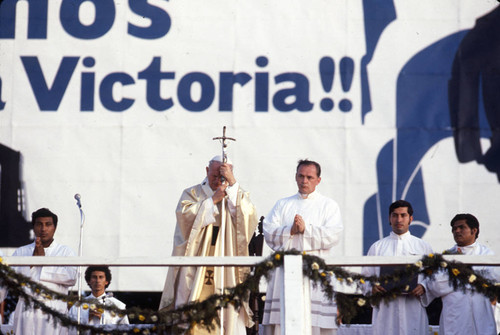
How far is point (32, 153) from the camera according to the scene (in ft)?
29.3

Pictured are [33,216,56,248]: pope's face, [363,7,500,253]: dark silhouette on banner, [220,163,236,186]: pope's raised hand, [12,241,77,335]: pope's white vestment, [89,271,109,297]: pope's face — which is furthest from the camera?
[363,7,500,253]: dark silhouette on banner

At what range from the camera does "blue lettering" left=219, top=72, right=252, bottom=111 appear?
8.98 metres

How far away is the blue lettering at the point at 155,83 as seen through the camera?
899 cm

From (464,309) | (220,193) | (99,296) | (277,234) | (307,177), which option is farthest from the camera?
(99,296)

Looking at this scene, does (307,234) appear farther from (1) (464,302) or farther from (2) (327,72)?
(2) (327,72)

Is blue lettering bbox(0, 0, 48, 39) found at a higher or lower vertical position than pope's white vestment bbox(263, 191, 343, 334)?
higher

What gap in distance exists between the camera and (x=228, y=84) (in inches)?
354

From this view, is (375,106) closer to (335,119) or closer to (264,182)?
(335,119)

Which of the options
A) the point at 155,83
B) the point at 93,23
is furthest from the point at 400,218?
the point at 93,23

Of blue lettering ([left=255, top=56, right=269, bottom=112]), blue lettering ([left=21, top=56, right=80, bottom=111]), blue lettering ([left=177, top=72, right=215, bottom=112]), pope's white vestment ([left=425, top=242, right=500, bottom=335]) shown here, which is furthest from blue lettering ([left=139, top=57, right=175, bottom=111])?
pope's white vestment ([left=425, top=242, right=500, bottom=335])

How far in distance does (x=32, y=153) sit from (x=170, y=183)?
143cm

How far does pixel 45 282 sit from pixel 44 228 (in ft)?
1.54

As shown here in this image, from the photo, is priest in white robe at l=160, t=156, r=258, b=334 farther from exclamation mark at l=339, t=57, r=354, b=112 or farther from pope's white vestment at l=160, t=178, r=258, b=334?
exclamation mark at l=339, t=57, r=354, b=112

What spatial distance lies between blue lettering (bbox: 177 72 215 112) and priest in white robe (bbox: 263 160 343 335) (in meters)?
2.00
